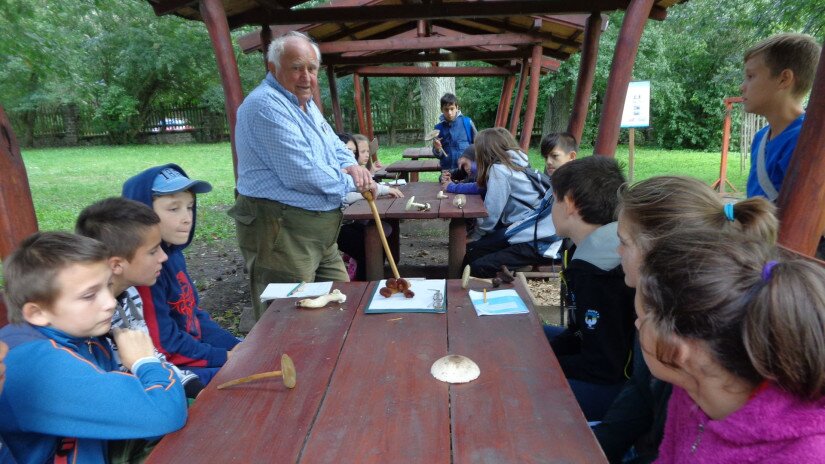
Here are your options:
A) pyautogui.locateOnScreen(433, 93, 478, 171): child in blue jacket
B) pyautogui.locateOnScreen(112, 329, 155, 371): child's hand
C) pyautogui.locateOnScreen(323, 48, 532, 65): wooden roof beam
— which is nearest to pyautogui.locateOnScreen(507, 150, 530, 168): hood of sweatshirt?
pyautogui.locateOnScreen(112, 329, 155, 371): child's hand

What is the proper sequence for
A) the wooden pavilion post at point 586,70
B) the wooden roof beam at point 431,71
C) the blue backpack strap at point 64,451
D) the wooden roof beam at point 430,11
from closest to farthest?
the blue backpack strap at point 64,451, the wooden roof beam at point 430,11, the wooden pavilion post at point 586,70, the wooden roof beam at point 431,71

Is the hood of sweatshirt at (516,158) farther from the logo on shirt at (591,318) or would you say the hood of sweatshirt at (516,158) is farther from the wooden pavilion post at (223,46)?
the logo on shirt at (591,318)

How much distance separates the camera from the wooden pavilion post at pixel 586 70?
465cm

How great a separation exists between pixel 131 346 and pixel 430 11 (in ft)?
12.7

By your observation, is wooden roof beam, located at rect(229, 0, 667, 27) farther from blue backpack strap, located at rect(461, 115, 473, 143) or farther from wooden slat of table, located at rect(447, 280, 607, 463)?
wooden slat of table, located at rect(447, 280, 607, 463)

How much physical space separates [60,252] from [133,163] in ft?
56.0

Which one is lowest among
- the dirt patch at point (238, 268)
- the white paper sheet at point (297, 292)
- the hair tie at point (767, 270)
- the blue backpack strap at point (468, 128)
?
the dirt patch at point (238, 268)

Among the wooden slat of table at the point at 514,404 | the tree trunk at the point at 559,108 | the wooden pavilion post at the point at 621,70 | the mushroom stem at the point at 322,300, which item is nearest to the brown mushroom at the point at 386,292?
the mushroom stem at the point at 322,300

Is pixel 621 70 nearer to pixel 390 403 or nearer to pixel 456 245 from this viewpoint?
pixel 456 245

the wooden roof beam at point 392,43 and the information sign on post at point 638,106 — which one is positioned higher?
the wooden roof beam at point 392,43

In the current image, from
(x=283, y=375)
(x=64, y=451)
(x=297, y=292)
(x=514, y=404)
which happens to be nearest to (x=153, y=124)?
(x=297, y=292)

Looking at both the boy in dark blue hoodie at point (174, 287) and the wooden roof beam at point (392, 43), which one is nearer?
the boy in dark blue hoodie at point (174, 287)

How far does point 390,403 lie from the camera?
1369 mm

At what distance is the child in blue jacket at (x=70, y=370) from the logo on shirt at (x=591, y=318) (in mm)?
1270
